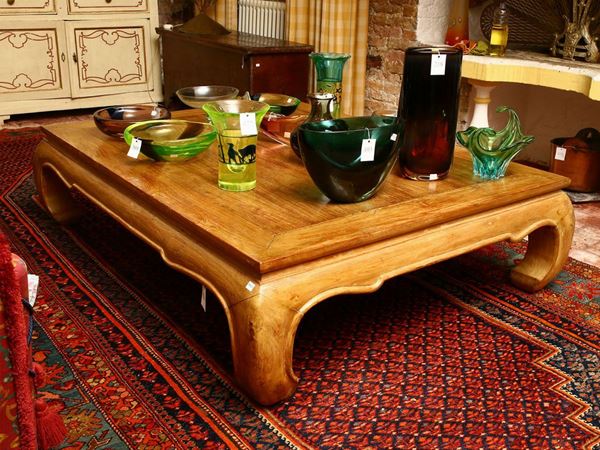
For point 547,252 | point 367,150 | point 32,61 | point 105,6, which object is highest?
point 105,6

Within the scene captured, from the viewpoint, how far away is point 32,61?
4363 mm

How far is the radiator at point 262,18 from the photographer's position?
174 inches

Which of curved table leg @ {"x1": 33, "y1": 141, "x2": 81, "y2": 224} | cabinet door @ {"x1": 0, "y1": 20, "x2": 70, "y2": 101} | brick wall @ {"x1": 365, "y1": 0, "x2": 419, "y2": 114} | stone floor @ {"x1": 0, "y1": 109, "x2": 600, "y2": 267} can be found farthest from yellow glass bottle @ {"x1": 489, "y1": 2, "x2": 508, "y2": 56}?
cabinet door @ {"x1": 0, "y1": 20, "x2": 70, "y2": 101}

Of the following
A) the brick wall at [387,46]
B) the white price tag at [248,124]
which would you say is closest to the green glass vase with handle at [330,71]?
the white price tag at [248,124]

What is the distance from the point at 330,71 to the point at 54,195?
1155 millimetres

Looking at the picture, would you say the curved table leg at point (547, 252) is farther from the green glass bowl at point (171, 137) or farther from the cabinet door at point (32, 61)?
the cabinet door at point (32, 61)

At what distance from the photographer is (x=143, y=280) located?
2.09 m

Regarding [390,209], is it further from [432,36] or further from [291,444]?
[432,36]

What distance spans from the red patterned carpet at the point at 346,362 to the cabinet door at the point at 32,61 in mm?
2419

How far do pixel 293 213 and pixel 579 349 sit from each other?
2.70 ft

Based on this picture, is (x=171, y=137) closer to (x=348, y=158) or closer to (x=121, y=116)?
(x=121, y=116)

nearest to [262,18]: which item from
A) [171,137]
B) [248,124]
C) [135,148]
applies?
[171,137]

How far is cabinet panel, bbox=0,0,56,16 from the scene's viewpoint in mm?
4168

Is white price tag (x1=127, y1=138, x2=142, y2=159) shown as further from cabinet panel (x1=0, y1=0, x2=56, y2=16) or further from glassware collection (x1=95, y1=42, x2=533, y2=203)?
cabinet panel (x1=0, y1=0, x2=56, y2=16)
